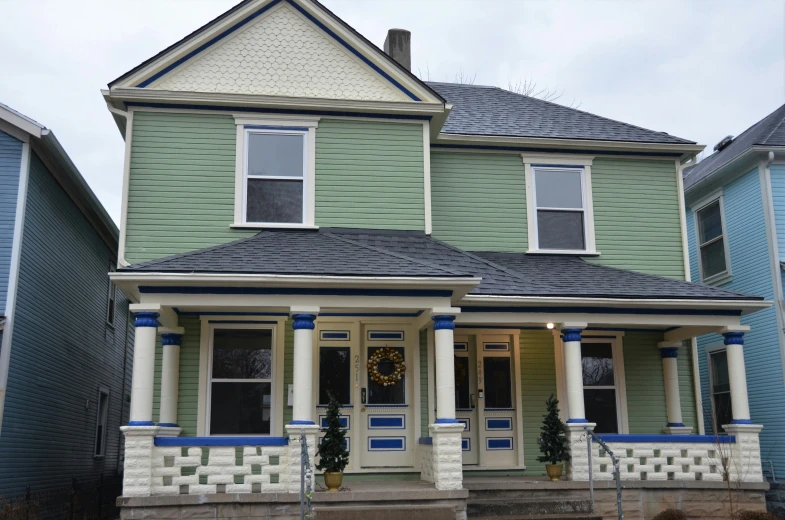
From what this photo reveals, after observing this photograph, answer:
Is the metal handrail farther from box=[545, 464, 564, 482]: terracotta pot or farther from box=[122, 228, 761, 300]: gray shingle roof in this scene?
box=[122, 228, 761, 300]: gray shingle roof

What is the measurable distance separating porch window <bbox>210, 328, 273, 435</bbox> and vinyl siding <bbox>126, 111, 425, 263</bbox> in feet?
5.15

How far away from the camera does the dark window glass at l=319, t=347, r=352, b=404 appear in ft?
40.9

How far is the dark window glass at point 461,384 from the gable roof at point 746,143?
670 cm

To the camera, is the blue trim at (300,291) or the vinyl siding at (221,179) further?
the vinyl siding at (221,179)

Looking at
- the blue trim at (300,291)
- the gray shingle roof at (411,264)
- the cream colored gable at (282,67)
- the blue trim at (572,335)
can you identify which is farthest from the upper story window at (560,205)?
the blue trim at (300,291)

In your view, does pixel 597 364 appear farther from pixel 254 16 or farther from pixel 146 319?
pixel 254 16

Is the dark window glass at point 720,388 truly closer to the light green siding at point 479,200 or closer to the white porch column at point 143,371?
the light green siding at point 479,200

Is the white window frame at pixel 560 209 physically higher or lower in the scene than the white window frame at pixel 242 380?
higher

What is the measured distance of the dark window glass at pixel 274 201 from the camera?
12859 mm

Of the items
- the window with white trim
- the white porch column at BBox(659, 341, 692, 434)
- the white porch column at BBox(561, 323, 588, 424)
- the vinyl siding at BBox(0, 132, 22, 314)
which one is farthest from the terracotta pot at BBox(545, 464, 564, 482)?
the vinyl siding at BBox(0, 132, 22, 314)

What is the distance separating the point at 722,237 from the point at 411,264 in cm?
835

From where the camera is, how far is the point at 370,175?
1322 cm

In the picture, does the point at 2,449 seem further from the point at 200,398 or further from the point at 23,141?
the point at 23,141

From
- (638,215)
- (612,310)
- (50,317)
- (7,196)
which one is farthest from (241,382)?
(638,215)
